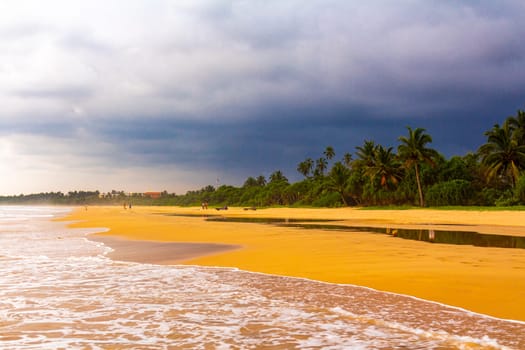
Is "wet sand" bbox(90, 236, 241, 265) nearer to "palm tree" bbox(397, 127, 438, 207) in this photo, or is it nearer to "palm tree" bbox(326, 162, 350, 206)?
"palm tree" bbox(397, 127, 438, 207)

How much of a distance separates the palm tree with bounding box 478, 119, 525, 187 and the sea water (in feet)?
181

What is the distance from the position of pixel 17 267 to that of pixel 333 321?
33.2 feet

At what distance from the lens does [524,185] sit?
49062mm

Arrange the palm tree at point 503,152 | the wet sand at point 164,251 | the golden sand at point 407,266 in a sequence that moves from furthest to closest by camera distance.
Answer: the palm tree at point 503,152, the wet sand at point 164,251, the golden sand at point 407,266

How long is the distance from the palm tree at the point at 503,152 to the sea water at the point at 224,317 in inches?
2176

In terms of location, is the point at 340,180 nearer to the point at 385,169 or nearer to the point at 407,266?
the point at 385,169

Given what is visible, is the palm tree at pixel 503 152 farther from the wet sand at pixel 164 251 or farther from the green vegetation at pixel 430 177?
the wet sand at pixel 164 251

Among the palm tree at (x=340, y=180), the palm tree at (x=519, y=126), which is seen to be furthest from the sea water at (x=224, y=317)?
A: the palm tree at (x=340, y=180)

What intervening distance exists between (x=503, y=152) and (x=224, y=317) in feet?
193

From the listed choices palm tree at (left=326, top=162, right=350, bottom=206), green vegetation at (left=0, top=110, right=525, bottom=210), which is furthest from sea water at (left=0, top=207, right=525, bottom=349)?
palm tree at (left=326, top=162, right=350, bottom=206)

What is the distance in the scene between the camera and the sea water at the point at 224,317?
220 inches

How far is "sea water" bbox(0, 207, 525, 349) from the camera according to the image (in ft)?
18.3

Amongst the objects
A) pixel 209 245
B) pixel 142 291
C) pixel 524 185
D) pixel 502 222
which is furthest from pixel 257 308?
pixel 524 185

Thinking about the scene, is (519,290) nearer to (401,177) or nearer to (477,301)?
(477,301)
